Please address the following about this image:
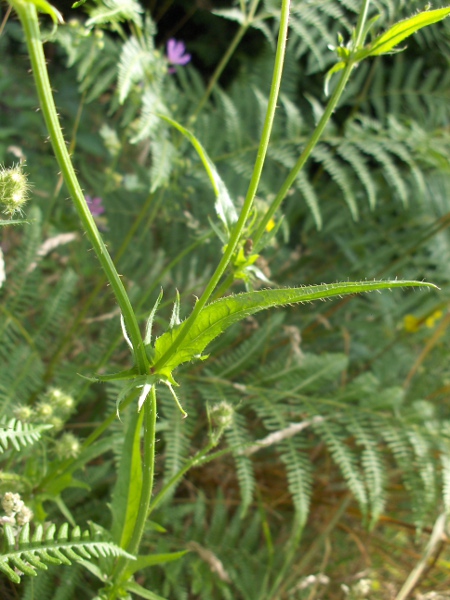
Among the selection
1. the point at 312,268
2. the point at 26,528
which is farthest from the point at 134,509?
the point at 312,268

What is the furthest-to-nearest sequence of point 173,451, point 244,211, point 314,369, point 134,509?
point 314,369 < point 173,451 < point 134,509 < point 244,211

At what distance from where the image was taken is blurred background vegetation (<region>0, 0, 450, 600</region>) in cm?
123

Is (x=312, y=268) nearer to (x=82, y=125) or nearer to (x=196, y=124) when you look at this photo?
(x=196, y=124)

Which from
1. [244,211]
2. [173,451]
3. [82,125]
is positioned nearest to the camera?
[244,211]

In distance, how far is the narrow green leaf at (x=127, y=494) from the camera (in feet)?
2.61

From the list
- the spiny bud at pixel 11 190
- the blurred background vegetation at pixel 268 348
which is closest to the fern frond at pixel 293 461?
the blurred background vegetation at pixel 268 348

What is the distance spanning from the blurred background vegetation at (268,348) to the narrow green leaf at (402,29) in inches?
19.1

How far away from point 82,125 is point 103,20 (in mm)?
1633

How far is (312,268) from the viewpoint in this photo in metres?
1.96

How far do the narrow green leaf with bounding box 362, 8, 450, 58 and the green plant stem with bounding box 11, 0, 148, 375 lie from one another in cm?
41

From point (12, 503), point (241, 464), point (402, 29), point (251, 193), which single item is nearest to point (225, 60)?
point (402, 29)

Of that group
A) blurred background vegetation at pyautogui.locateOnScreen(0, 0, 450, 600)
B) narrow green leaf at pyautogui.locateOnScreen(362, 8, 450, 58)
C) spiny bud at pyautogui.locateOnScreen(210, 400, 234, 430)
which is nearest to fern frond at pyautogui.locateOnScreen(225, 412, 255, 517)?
blurred background vegetation at pyautogui.locateOnScreen(0, 0, 450, 600)

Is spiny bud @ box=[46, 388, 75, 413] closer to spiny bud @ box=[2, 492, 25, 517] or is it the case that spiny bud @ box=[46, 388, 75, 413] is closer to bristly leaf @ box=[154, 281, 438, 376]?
spiny bud @ box=[2, 492, 25, 517]

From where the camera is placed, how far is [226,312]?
64cm
